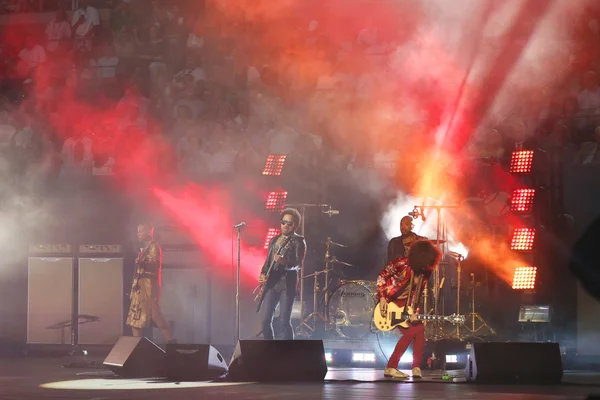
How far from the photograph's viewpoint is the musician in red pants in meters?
10.7

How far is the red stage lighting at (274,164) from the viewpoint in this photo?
15.1m

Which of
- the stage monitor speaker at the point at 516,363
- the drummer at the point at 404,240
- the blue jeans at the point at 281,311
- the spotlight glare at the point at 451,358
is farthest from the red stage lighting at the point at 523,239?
the stage monitor speaker at the point at 516,363

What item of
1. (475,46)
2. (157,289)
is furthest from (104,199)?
(475,46)

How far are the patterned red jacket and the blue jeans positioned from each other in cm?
284

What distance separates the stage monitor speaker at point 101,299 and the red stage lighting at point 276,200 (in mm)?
2886

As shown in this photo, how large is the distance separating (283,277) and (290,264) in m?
0.24

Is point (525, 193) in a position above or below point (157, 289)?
above

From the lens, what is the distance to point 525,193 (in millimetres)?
13773

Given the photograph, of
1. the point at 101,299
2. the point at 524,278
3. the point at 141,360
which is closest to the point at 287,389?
the point at 141,360

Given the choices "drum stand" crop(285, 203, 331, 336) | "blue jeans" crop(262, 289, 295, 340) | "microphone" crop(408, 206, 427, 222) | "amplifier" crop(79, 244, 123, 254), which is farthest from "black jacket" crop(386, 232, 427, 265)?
"amplifier" crop(79, 244, 123, 254)

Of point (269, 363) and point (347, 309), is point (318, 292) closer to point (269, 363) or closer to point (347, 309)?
point (347, 309)

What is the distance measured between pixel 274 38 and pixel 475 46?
10.9ft

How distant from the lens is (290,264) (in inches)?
529

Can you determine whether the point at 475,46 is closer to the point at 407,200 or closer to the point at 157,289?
the point at 407,200
